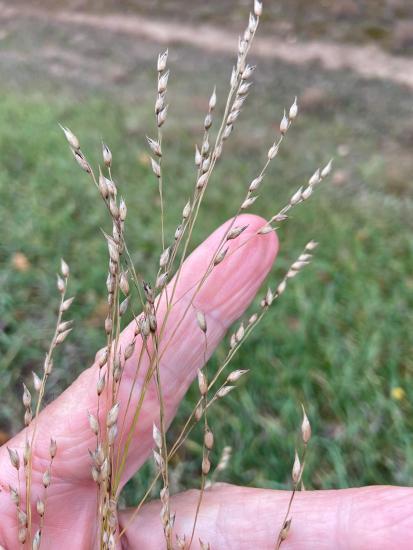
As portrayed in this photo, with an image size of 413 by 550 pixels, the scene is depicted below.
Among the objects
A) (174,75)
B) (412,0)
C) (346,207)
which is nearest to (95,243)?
(346,207)

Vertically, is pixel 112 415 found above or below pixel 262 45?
above

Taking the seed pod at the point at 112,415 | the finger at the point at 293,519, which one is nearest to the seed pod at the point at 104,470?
the seed pod at the point at 112,415

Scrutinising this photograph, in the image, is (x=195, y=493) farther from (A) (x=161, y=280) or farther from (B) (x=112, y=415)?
(A) (x=161, y=280)

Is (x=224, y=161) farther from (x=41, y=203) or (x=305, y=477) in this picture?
(x=305, y=477)

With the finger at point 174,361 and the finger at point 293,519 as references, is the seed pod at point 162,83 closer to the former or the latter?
the finger at point 174,361

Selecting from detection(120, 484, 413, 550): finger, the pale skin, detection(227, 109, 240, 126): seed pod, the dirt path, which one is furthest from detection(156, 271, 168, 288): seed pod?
the dirt path

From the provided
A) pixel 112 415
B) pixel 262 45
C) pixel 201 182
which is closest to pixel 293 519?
pixel 112 415

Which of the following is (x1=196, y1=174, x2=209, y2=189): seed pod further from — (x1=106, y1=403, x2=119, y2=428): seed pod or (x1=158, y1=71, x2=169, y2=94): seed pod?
(x1=106, y1=403, x2=119, y2=428): seed pod
